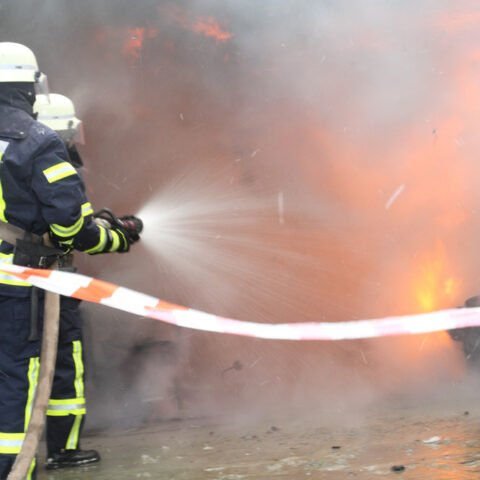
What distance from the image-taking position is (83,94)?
22.9 ft

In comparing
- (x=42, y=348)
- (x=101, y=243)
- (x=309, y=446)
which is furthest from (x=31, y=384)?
(x=309, y=446)

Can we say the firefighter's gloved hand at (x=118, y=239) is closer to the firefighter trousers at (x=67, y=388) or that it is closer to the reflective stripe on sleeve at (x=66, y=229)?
the reflective stripe on sleeve at (x=66, y=229)

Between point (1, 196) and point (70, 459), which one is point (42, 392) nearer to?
point (1, 196)

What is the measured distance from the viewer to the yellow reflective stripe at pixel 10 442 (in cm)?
411

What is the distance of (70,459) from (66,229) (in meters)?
1.48

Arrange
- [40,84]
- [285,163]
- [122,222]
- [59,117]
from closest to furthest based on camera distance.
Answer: [40,84] → [122,222] → [59,117] → [285,163]

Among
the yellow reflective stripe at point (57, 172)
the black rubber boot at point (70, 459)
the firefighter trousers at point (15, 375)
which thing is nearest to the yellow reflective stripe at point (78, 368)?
the black rubber boot at point (70, 459)

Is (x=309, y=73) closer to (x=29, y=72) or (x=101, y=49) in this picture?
(x=101, y=49)

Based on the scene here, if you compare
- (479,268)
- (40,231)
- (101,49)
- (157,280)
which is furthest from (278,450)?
(101,49)

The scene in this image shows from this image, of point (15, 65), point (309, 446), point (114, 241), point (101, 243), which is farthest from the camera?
point (309, 446)

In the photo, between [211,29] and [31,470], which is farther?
[211,29]

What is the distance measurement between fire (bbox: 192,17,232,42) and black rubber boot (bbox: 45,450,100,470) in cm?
333

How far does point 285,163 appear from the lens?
7.37 meters

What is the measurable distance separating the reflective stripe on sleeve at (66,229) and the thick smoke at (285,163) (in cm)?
261
